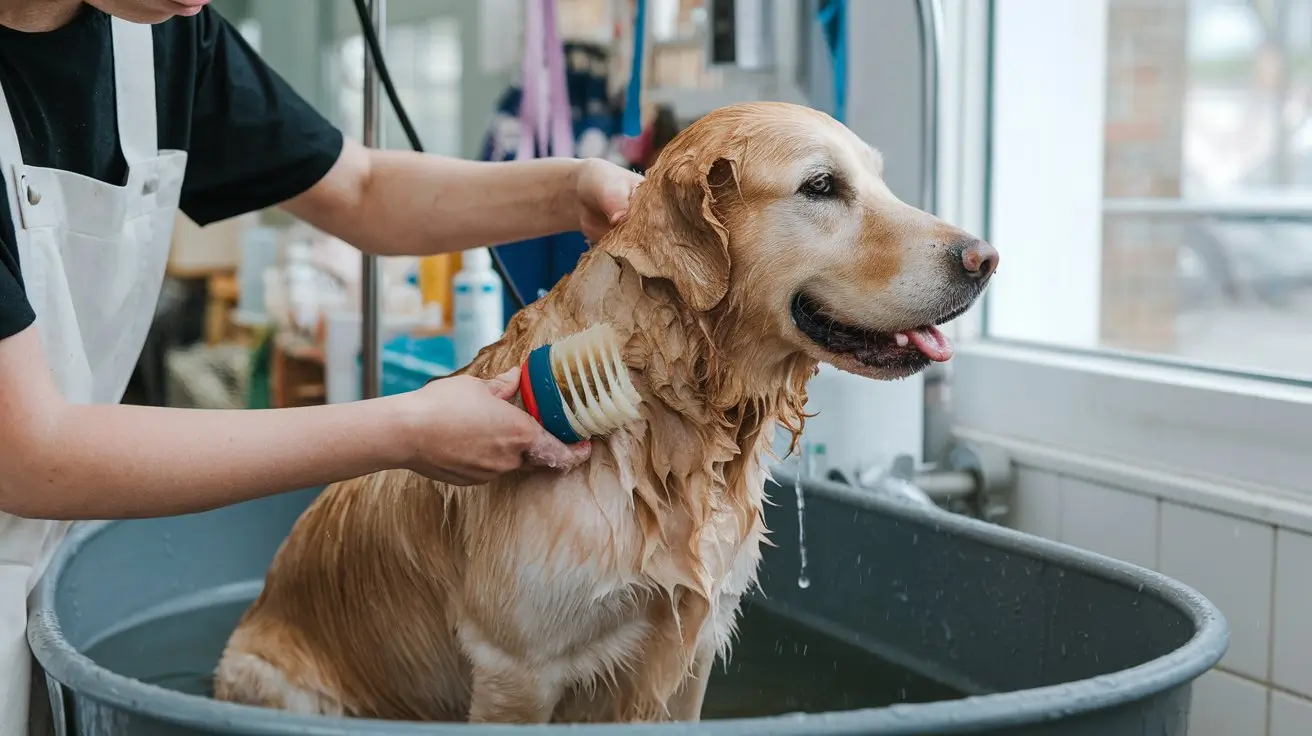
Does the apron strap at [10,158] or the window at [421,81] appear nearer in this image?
the apron strap at [10,158]

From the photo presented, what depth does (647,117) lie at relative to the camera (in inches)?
88.4

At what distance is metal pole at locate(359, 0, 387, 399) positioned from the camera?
1618mm

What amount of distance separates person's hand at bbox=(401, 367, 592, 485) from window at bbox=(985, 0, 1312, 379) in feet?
3.51

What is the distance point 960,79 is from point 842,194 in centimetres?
111

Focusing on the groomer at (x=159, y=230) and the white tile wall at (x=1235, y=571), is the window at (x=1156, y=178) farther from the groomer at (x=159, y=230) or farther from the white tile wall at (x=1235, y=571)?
the groomer at (x=159, y=230)

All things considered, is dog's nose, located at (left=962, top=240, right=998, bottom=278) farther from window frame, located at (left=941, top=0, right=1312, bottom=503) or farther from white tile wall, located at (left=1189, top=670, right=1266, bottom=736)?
white tile wall, located at (left=1189, top=670, right=1266, bottom=736)

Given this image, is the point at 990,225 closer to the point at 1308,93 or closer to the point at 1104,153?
the point at 1104,153

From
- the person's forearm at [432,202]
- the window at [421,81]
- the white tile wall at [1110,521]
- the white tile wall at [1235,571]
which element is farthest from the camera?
the window at [421,81]

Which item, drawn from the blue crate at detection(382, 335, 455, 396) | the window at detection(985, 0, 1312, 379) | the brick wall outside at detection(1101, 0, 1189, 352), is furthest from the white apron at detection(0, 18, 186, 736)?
the brick wall outside at detection(1101, 0, 1189, 352)

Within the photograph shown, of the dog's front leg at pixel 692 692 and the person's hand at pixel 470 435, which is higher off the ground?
the person's hand at pixel 470 435

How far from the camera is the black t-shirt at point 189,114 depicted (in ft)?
3.57

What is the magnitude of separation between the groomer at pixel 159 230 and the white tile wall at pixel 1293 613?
88cm

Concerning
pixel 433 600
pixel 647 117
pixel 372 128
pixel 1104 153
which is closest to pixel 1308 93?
pixel 1104 153

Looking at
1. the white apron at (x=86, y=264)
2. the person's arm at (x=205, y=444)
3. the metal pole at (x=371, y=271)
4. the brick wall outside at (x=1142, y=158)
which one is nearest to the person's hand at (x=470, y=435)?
the person's arm at (x=205, y=444)
